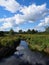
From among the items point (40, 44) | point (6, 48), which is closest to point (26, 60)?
point (6, 48)

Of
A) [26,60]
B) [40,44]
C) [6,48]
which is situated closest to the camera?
[26,60]

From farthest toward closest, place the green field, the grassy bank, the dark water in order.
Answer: the green field
the grassy bank
the dark water

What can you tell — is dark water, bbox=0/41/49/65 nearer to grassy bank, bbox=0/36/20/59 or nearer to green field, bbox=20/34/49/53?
grassy bank, bbox=0/36/20/59

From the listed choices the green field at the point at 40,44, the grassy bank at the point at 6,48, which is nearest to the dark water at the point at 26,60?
the grassy bank at the point at 6,48

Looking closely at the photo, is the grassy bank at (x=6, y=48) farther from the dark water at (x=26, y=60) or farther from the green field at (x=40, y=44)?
the green field at (x=40, y=44)

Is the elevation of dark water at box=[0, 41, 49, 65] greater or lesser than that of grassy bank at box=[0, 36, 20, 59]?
lesser

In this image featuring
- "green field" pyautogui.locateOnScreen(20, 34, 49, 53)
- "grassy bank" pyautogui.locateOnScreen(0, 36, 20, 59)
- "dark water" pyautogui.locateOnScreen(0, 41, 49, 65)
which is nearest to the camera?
"dark water" pyautogui.locateOnScreen(0, 41, 49, 65)

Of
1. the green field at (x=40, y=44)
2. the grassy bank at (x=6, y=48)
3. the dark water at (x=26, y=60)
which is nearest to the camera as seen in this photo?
the dark water at (x=26, y=60)

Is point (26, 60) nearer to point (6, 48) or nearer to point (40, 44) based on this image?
point (6, 48)

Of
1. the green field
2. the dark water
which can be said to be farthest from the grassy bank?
the green field

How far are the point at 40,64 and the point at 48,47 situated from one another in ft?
39.1

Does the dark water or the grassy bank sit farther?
the grassy bank

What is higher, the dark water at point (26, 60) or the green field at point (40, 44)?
the green field at point (40, 44)

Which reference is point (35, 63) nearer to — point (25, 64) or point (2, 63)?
point (25, 64)
